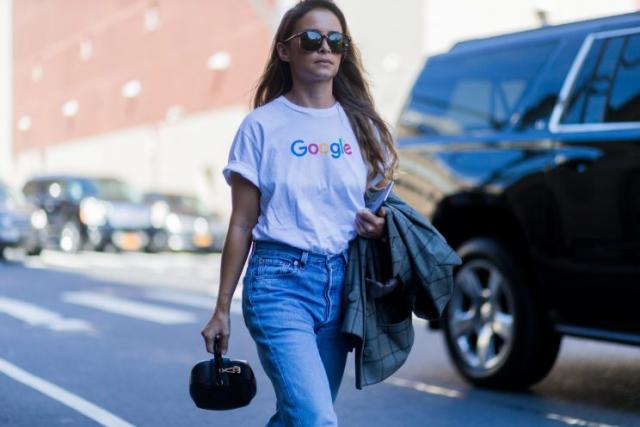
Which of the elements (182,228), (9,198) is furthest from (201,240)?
(9,198)

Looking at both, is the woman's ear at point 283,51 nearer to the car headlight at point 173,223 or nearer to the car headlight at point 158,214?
the car headlight at point 158,214

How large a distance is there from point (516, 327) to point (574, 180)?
90 centimetres

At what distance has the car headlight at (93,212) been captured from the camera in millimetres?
25281

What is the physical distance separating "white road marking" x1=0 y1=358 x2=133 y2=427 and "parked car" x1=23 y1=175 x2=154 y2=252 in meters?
16.9

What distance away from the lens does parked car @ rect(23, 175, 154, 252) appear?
83.0ft

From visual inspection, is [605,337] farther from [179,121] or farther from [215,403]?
[179,121]

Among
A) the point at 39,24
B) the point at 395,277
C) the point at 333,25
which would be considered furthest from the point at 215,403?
the point at 39,24

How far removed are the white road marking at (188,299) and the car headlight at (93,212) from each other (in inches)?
420

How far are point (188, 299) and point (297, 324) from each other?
10.5 m

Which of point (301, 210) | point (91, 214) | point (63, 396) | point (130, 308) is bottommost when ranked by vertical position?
point (91, 214)

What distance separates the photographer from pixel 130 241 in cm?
2581

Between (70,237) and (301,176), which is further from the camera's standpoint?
(70,237)

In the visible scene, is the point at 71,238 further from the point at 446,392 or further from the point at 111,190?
the point at 446,392

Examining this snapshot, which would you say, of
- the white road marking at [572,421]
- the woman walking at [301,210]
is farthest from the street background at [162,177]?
the woman walking at [301,210]
